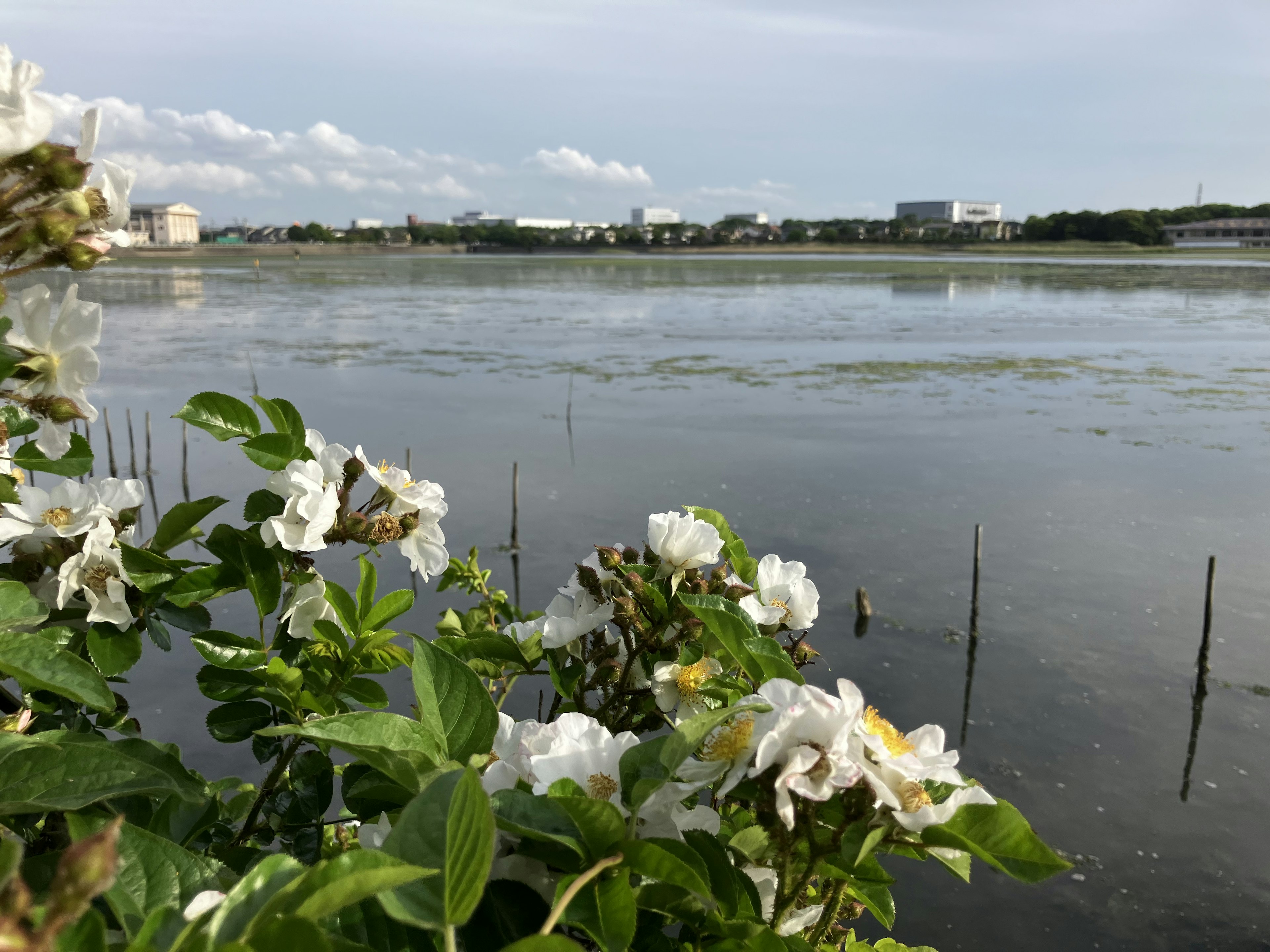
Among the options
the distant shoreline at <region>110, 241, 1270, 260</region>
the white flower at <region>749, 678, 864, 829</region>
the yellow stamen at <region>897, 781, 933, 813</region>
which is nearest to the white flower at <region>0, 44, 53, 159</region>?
the white flower at <region>749, 678, 864, 829</region>

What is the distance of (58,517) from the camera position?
1.15 metres

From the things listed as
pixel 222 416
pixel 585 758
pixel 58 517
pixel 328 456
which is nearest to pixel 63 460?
pixel 58 517

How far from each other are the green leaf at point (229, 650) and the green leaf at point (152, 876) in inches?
19.6

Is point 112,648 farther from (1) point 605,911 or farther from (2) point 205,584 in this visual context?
(1) point 605,911

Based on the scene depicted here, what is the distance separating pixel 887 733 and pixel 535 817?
1.00 feet

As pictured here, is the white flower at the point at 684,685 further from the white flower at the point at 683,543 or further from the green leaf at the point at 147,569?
the green leaf at the point at 147,569

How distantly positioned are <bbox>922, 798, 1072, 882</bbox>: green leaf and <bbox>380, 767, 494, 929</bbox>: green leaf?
1.15ft

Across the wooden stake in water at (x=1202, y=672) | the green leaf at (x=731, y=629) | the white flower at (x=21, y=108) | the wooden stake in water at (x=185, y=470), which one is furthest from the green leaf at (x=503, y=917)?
the wooden stake in water at (x=185, y=470)

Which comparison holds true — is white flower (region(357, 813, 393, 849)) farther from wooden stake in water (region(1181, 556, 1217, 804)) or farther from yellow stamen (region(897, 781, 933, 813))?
wooden stake in water (region(1181, 556, 1217, 804))

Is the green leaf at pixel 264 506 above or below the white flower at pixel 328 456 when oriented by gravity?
below

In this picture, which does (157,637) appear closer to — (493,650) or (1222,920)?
(493,650)

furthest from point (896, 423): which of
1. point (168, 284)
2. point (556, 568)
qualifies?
point (168, 284)

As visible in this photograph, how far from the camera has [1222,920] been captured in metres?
4.89

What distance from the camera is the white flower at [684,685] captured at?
111cm
